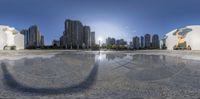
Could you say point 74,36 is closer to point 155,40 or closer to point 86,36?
point 86,36

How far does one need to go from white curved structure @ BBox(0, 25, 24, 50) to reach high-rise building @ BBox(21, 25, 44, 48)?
5.32 ft

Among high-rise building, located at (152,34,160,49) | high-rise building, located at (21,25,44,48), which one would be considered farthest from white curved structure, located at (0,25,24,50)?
high-rise building, located at (152,34,160,49)

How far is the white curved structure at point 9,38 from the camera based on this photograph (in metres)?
37.5

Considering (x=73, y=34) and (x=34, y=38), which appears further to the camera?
(x=34, y=38)

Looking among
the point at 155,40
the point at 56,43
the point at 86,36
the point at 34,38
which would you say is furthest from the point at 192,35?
the point at 34,38

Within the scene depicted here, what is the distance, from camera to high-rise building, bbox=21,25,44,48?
4506cm

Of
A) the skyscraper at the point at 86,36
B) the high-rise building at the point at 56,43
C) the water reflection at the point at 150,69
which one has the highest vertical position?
the skyscraper at the point at 86,36

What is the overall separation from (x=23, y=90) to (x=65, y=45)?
38.6 m

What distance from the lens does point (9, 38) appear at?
40.6 m

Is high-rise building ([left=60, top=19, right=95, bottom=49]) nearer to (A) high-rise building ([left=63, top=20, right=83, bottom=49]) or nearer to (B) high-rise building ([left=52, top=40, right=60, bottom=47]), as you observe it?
→ (A) high-rise building ([left=63, top=20, right=83, bottom=49])

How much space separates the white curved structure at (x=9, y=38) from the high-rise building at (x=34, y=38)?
5.32ft

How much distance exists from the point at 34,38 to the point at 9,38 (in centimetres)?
622

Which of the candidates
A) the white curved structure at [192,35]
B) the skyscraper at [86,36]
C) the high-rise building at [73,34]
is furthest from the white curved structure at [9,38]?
the white curved structure at [192,35]

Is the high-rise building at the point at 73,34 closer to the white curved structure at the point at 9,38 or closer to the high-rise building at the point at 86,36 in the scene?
the high-rise building at the point at 86,36
